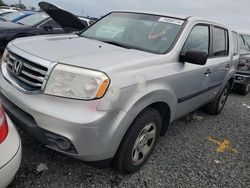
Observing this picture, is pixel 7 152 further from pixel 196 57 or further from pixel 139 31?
pixel 139 31

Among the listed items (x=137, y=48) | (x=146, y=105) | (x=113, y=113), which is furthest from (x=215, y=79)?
(x=113, y=113)

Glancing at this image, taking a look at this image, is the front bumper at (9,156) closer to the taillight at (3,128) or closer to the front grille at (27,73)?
the taillight at (3,128)

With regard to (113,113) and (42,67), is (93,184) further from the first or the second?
(42,67)

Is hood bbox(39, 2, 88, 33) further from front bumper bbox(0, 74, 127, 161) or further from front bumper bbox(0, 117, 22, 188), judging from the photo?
front bumper bbox(0, 117, 22, 188)

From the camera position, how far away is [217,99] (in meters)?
4.80

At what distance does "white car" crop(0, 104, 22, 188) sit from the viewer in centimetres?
167

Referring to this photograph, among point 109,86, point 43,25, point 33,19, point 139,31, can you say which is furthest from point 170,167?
point 33,19

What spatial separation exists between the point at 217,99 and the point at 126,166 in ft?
9.26

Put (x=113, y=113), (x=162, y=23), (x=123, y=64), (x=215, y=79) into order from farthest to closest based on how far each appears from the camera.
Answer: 1. (x=215, y=79)
2. (x=162, y=23)
3. (x=123, y=64)
4. (x=113, y=113)

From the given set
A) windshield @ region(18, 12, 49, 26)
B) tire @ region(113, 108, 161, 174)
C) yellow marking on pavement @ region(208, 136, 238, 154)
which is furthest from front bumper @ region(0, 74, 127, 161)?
windshield @ region(18, 12, 49, 26)

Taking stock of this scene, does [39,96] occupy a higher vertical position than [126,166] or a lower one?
higher

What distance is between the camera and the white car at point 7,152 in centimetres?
167

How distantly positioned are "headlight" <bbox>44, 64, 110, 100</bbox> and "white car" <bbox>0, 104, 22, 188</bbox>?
47 cm

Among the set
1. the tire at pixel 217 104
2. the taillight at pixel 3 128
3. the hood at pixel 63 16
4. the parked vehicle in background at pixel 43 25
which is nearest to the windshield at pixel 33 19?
the parked vehicle in background at pixel 43 25
